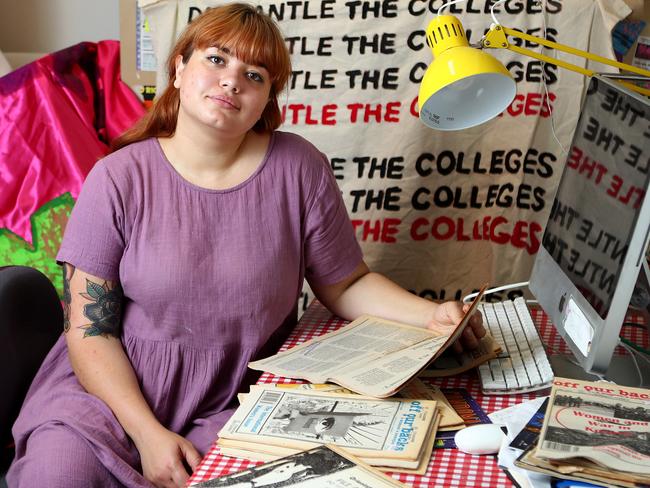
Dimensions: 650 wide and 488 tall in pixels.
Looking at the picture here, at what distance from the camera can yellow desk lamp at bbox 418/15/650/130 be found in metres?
1.27

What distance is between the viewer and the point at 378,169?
2.35 m

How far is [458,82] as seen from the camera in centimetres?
133

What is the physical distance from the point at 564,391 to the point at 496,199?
4.11ft

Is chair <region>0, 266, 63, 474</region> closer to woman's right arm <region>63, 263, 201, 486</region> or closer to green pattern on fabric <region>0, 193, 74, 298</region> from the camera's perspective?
woman's right arm <region>63, 263, 201, 486</region>

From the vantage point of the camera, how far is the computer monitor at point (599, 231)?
3.85ft

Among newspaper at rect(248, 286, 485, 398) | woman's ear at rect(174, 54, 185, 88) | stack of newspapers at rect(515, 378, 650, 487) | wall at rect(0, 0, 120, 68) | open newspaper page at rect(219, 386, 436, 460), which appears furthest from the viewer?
wall at rect(0, 0, 120, 68)

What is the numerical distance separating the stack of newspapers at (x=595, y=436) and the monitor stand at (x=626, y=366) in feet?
0.61

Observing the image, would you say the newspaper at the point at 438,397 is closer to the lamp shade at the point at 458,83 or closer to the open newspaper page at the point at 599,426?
the open newspaper page at the point at 599,426

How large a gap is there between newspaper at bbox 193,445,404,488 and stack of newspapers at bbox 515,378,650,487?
18cm

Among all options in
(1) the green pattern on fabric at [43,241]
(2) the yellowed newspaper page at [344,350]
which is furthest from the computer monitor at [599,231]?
(1) the green pattern on fabric at [43,241]

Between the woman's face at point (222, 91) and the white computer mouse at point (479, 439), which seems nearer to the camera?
the white computer mouse at point (479, 439)

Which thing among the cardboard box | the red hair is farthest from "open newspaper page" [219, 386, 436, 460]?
the cardboard box

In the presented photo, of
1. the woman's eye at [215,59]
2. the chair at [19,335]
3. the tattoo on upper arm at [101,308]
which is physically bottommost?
the chair at [19,335]

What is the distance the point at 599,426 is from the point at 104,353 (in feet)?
2.77
